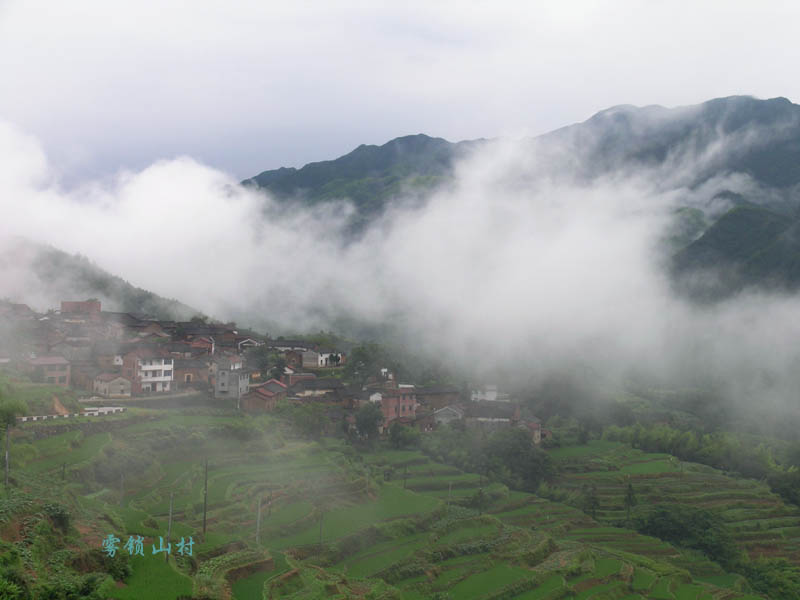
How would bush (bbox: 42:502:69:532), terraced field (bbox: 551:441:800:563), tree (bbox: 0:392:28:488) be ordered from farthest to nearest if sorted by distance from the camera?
terraced field (bbox: 551:441:800:563), tree (bbox: 0:392:28:488), bush (bbox: 42:502:69:532)

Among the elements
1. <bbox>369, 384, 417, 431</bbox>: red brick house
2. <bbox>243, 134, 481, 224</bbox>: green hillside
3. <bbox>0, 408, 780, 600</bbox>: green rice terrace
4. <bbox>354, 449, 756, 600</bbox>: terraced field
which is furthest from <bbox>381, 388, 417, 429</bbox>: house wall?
<bbox>243, 134, 481, 224</bbox>: green hillside

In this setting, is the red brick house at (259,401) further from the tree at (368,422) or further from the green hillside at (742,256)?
the green hillside at (742,256)

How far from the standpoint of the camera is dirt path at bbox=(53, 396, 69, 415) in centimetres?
2372

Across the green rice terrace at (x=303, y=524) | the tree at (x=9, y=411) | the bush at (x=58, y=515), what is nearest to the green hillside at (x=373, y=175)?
the green rice terrace at (x=303, y=524)

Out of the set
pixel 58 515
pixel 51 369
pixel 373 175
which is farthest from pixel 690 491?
pixel 373 175

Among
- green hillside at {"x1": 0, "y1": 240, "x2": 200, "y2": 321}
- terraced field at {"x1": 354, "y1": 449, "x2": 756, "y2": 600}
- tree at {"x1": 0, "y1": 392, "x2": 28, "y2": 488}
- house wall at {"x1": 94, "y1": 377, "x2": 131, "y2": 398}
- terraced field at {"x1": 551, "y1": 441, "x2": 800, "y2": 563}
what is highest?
green hillside at {"x1": 0, "y1": 240, "x2": 200, "y2": 321}

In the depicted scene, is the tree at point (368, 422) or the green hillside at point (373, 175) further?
the green hillside at point (373, 175)

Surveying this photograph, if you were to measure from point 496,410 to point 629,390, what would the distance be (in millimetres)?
18024

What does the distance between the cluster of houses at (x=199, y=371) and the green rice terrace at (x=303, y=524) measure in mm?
4667

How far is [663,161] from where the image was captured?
11175 cm

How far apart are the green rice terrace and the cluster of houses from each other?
15.3ft

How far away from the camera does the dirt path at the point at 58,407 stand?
23719 millimetres

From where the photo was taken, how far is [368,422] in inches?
1291

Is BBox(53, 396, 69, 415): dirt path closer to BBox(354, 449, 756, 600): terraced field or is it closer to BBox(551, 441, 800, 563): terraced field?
BBox(354, 449, 756, 600): terraced field
